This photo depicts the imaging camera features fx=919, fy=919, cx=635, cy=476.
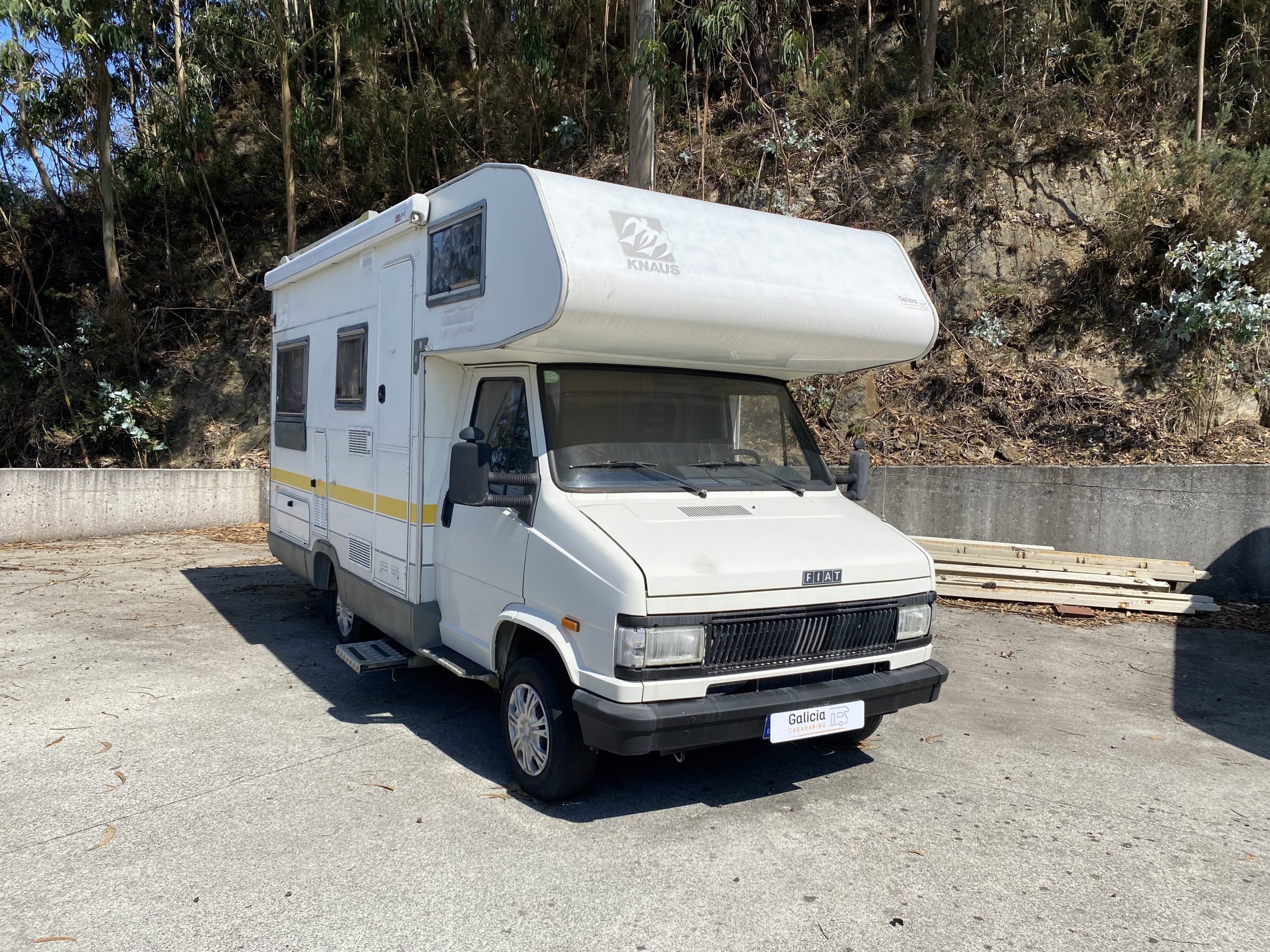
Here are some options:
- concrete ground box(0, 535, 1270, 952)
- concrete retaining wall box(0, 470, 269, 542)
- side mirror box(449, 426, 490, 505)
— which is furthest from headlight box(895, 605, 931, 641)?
concrete retaining wall box(0, 470, 269, 542)

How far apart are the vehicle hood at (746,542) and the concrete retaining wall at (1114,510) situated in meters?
5.35

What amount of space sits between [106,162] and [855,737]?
55.9ft

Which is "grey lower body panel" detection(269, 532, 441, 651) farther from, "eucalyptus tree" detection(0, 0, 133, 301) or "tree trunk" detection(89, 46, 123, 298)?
"tree trunk" detection(89, 46, 123, 298)

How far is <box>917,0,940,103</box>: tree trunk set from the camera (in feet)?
48.8

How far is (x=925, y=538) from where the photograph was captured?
10.1 metres

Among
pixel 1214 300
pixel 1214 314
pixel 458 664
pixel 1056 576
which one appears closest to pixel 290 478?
pixel 458 664

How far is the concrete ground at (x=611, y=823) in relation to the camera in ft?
11.3

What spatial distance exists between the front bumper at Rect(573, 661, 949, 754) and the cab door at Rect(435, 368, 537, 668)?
33.9 inches

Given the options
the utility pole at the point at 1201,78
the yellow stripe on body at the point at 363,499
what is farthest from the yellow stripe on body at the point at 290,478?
the utility pole at the point at 1201,78

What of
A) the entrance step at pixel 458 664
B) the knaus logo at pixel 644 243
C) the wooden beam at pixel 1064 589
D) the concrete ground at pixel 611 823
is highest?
the knaus logo at pixel 644 243

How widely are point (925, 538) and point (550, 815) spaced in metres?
6.82

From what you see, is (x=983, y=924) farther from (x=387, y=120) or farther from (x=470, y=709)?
(x=387, y=120)

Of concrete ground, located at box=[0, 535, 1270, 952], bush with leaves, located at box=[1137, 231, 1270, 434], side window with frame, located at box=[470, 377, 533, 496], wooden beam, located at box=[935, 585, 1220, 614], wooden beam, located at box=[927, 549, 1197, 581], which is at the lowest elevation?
concrete ground, located at box=[0, 535, 1270, 952]

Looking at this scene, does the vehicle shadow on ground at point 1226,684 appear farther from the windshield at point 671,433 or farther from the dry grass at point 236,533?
the dry grass at point 236,533
